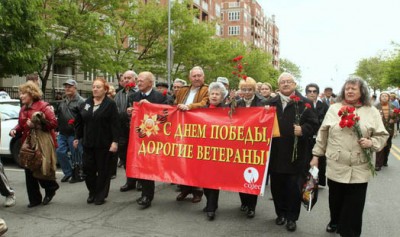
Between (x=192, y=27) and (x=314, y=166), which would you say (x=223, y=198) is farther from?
(x=192, y=27)

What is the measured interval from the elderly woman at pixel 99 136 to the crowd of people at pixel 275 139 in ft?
0.05

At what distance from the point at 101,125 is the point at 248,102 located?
7.33 ft

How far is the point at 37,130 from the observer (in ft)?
20.2

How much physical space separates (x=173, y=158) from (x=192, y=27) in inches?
908

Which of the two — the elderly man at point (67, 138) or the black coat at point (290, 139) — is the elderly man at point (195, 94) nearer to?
the black coat at point (290, 139)

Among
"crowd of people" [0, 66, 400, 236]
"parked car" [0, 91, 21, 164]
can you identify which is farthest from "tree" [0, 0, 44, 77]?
"crowd of people" [0, 66, 400, 236]

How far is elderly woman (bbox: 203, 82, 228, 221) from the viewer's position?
572 cm

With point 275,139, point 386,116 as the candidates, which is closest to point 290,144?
point 275,139

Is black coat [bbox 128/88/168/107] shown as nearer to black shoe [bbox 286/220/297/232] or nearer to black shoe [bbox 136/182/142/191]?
black shoe [bbox 136/182/142/191]

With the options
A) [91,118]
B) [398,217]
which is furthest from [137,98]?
[398,217]

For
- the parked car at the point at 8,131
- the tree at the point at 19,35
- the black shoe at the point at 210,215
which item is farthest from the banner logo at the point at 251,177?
the tree at the point at 19,35

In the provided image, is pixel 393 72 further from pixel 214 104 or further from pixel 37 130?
pixel 37 130

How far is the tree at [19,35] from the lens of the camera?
15.0 meters

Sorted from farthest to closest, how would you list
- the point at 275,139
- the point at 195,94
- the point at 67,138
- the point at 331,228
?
the point at 67,138 < the point at 195,94 < the point at 275,139 < the point at 331,228
